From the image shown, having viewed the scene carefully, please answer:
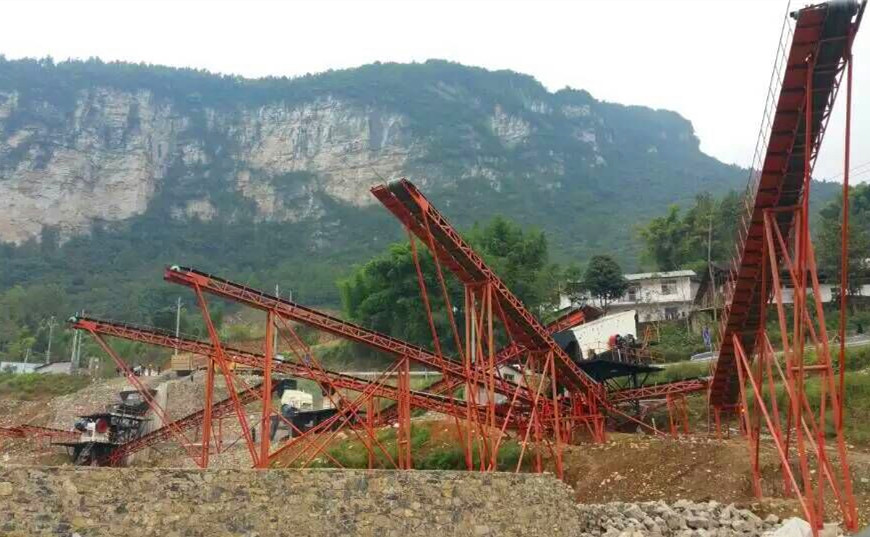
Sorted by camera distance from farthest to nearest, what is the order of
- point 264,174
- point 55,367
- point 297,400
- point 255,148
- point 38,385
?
point 255,148 → point 264,174 → point 55,367 → point 38,385 → point 297,400

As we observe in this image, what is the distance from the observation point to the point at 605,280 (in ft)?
192

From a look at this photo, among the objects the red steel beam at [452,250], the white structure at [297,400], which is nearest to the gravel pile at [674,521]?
the red steel beam at [452,250]

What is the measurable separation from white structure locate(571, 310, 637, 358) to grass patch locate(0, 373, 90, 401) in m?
35.5

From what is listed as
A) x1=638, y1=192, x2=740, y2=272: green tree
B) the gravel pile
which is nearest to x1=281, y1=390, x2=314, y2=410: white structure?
the gravel pile

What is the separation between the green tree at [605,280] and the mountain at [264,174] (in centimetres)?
5504

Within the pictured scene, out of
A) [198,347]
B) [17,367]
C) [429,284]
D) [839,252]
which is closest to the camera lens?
[198,347]

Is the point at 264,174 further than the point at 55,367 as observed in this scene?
Yes

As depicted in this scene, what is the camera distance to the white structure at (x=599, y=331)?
46812 mm

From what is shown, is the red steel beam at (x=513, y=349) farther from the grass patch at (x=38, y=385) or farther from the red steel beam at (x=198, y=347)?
the grass patch at (x=38, y=385)

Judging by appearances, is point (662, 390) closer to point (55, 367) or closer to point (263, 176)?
point (55, 367)

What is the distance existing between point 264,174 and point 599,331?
126 m

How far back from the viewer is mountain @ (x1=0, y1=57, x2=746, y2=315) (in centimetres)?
13038

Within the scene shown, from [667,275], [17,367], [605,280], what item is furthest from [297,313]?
[17,367]

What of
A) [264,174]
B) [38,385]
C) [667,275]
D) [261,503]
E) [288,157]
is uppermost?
[288,157]
